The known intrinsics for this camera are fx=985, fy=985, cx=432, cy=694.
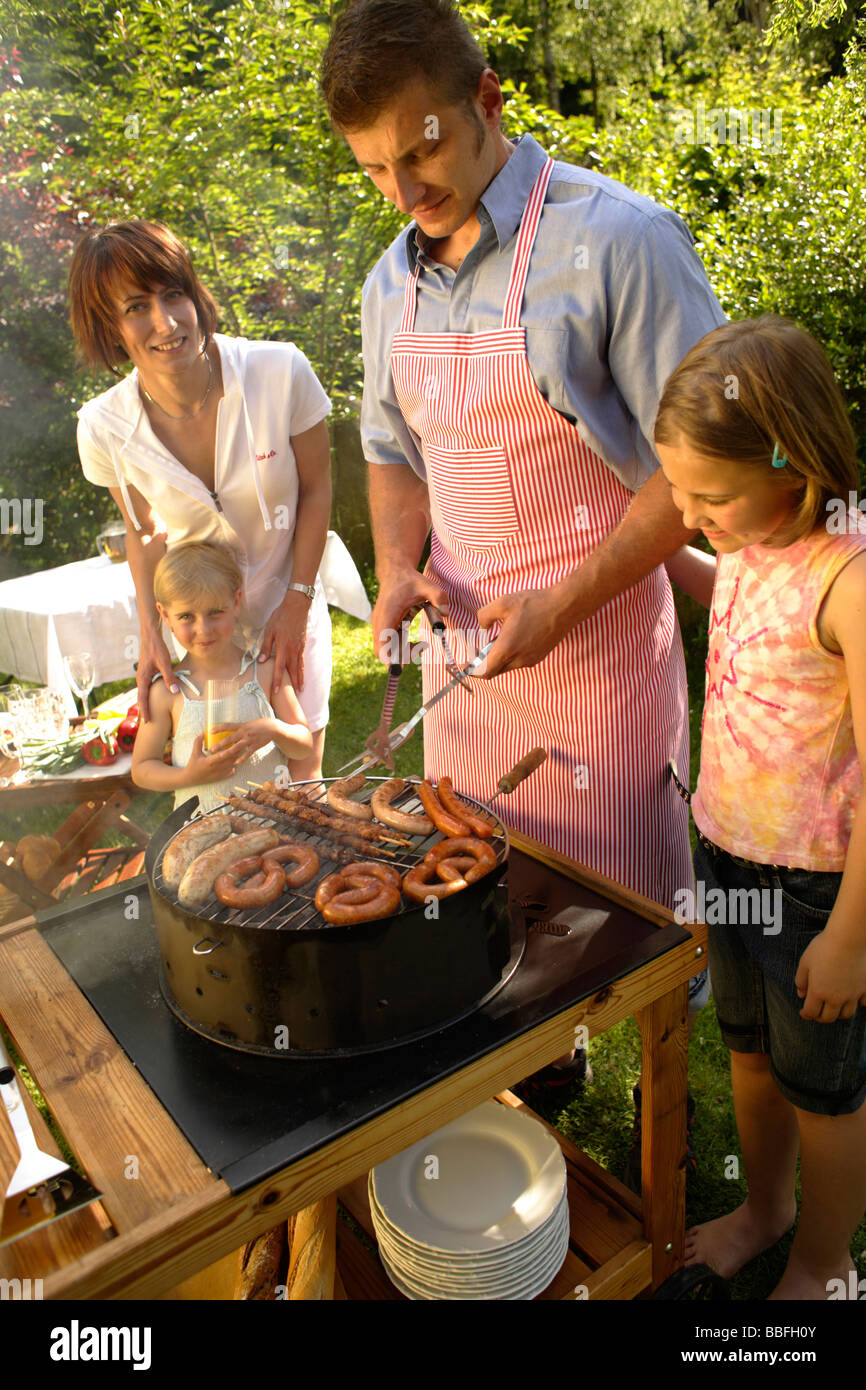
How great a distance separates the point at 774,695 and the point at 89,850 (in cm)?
256

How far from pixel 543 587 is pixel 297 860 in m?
0.83

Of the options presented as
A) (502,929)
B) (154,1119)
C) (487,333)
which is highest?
(487,333)

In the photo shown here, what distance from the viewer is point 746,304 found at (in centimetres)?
578

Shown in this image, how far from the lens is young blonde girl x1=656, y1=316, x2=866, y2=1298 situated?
1616mm

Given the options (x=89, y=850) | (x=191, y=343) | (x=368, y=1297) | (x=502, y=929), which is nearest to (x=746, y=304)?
(x=191, y=343)

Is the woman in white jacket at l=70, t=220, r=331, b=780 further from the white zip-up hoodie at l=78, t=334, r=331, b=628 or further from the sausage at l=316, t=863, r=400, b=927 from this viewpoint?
the sausage at l=316, t=863, r=400, b=927

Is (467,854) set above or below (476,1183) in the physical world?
above

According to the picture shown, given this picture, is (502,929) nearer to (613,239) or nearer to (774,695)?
(774,695)

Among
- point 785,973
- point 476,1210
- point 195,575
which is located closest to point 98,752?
point 195,575

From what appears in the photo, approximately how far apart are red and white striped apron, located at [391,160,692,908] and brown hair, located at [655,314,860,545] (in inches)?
17.0

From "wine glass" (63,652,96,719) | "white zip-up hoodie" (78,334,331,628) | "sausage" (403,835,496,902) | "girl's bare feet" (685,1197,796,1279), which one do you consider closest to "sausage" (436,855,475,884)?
"sausage" (403,835,496,902)

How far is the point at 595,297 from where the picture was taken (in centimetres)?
192

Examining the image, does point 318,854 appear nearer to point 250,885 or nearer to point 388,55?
point 250,885

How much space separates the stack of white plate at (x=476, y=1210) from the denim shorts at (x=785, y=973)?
0.50m
